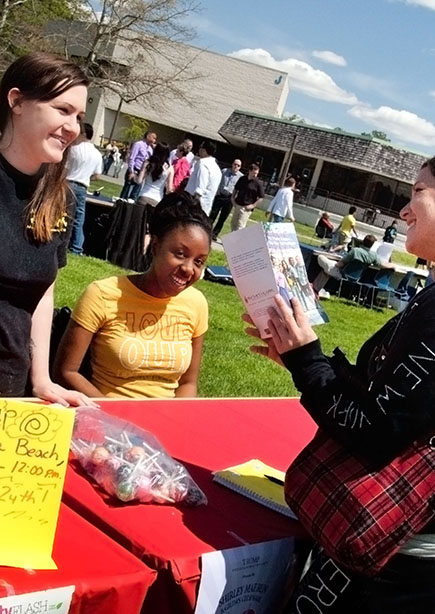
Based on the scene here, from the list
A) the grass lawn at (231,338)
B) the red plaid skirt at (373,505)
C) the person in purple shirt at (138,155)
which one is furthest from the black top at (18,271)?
the person in purple shirt at (138,155)

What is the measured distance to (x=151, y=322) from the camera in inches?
109

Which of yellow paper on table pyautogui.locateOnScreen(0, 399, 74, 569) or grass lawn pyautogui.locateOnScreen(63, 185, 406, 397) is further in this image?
grass lawn pyautogui.locateOnScreen(63, 185, 406, 397)

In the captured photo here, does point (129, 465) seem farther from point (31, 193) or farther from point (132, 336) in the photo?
point (132, 336)

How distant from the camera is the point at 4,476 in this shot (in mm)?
1387

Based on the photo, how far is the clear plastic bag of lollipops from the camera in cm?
175

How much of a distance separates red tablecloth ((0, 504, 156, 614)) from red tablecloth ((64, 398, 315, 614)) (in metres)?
0.06

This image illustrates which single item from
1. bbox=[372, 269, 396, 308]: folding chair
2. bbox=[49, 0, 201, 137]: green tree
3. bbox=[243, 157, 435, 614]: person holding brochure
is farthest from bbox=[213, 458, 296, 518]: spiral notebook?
bbox=[49, 0, 201, 137]: green tree

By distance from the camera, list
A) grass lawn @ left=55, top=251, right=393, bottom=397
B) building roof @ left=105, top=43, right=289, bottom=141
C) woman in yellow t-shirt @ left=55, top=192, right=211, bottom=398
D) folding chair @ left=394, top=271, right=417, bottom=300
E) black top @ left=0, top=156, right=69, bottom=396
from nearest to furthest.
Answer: black top @ left=0, top=156, right=69, bottom=396, woman in yellow t-shirt @ left=55, top=192, right=211, bottom=398, grass lawn @ left=55, top=251, right=393, bottom=397, folding chair @ left=394, top=271, right=417, bottom=300, building roof @ left=105, top=43, right=289, bottom=141

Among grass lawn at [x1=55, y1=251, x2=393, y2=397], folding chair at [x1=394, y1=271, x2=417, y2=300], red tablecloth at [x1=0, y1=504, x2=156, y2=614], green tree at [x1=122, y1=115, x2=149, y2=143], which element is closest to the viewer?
red tablecloth at [x1=0, y1=504, x2=156, y2=614]

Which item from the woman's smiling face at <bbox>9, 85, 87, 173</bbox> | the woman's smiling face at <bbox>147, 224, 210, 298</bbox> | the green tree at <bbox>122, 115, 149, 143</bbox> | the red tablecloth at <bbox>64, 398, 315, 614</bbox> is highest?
the green tree at <bbox>122, 115, 149, 143</bbox>

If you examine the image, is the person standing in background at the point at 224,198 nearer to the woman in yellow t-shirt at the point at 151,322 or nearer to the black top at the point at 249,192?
the black top at the point at 249,192

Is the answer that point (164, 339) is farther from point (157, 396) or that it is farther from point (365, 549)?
point (365, 549)

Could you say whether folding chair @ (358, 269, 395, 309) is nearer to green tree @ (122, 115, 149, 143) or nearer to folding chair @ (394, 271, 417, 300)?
folding chair @ (394, 271, 417, 300)

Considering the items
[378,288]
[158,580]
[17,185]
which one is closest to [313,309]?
[158,580]
